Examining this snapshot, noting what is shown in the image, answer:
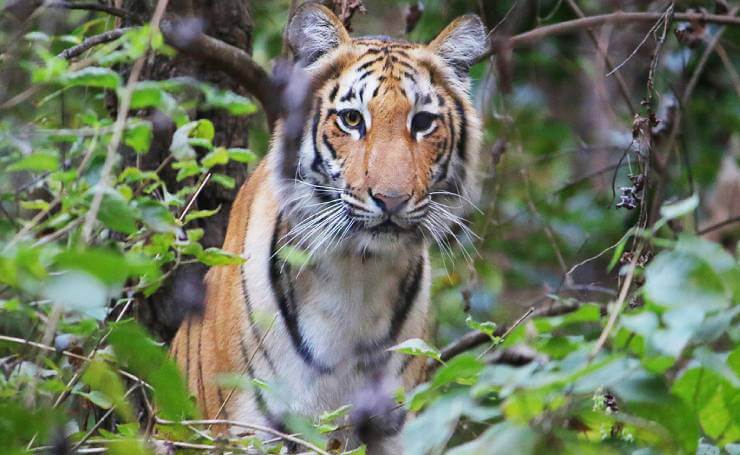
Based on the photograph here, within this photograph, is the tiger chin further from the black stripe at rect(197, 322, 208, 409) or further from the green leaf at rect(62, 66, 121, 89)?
the green leaf at rect(62, 66, 121, 89)

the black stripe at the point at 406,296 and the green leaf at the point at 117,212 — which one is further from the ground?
the green leaf at the point at 117,212

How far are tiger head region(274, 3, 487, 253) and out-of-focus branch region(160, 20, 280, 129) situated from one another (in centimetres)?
31

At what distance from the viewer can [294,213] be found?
13.4 ft

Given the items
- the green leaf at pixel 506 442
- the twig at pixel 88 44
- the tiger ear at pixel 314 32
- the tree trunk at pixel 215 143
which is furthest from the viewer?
the tree trunk at pixel 215 143

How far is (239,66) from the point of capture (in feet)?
14.7

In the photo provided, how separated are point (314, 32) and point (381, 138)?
579 mm

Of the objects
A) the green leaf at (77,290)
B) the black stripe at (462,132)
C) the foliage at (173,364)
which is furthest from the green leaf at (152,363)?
the black stripe at (462,132)

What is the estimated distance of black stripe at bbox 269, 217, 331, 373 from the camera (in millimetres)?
4020

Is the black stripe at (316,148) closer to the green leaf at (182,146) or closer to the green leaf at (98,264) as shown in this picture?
the green leaf at (182,146)

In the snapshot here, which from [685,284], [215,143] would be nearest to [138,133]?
[685,284]

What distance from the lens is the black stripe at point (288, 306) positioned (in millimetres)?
4020

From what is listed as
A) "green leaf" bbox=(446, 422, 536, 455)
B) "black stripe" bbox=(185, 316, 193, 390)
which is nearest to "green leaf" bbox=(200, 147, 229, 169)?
"green leaf" bbox=(446, 422, 536, 455)

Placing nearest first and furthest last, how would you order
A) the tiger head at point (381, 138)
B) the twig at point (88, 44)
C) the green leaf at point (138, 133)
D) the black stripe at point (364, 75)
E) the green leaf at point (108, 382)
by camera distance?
the green leaf at point (108, 382)
the green leaf at point (138, 133)
the twig at point (88, 44)
the tiger head at point (381, 138)
the black stripe at point (364, 75)

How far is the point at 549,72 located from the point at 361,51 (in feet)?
11.2
